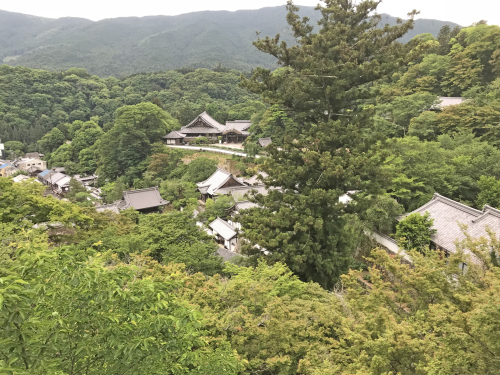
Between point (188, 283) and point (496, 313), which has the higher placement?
point (496, 313)

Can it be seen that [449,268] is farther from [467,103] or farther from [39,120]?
[39,120]

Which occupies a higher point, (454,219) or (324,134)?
(324,134)

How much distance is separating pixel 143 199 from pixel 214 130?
2122 cm

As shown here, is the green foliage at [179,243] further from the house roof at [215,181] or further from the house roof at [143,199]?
the house roof at [215,181]

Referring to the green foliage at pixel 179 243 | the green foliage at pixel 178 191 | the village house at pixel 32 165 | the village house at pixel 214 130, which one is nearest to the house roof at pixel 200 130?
the village house at pixel 214 130

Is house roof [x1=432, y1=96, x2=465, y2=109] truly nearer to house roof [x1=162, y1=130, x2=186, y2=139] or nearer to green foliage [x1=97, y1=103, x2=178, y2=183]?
house roof [x1=162, y1=130, x2=186, y2=139]

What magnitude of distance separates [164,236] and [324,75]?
9348 millimetres

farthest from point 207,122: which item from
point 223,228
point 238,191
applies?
point 223,228

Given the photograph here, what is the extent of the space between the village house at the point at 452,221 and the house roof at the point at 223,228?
32.0 feet

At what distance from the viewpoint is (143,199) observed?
26609mm

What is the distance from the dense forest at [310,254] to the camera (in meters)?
3.06

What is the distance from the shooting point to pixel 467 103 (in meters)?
21.1

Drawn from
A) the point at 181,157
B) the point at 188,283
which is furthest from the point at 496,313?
the point at 181,157

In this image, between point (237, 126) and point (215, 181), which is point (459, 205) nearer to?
point (215, 181)
